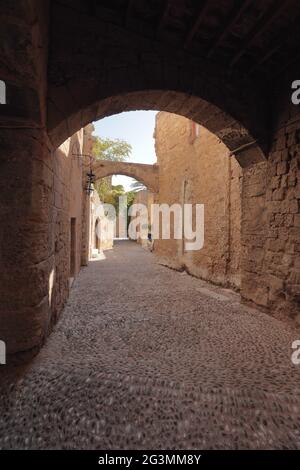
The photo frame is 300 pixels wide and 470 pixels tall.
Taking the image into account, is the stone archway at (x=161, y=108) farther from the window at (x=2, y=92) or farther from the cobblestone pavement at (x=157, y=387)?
the cobblestone pavement at (x=157, y=387)

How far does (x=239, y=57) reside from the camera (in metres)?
3.09

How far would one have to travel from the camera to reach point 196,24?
269cm

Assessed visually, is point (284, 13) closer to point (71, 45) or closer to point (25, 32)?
point (71, 45)

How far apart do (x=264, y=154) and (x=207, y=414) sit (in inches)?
128

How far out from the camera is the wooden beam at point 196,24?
2482mm

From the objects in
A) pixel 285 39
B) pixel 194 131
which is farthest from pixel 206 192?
pixel 285 39

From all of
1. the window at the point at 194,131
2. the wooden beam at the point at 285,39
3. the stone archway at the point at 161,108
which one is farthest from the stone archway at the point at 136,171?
the wooden beam at the point at 285,39

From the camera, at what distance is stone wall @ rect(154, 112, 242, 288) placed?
5344 millimetres

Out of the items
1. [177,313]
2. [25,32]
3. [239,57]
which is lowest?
[177,313]

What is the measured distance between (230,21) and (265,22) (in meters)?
0.35

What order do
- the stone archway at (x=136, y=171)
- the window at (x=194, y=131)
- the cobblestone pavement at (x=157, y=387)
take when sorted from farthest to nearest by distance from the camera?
the stone archway at (x=136, y=171) < the window at (x=194, y=131) < the cobblestone pavement at (x=157, y=387)

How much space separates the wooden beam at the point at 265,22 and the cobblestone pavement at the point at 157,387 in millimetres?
3336

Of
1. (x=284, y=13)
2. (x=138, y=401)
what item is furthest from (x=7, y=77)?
(x=284, y=13)

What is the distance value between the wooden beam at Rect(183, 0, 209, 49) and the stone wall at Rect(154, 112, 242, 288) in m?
2.34
